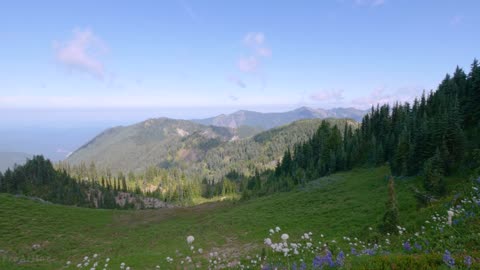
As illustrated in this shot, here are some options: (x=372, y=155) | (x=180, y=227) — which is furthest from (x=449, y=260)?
(x=372, y=155)

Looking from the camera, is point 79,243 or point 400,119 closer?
point 79,243

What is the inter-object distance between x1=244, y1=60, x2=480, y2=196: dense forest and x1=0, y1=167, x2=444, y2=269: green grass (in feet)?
19.2

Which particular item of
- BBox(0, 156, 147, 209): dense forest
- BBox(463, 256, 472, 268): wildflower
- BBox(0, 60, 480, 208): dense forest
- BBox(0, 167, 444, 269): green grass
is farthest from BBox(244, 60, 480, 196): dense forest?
BBox(0, 156, 147, 209): dense forest

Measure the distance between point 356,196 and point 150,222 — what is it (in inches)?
1813

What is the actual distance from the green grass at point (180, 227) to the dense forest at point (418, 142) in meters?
5.84

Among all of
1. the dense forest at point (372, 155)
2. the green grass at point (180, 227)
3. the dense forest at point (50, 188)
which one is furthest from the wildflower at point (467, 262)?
the dense forest at point (50, 188)

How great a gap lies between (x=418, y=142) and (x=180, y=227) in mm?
47543

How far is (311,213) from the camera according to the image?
37062 mm

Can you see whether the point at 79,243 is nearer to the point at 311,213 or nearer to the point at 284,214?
the point at 284,214

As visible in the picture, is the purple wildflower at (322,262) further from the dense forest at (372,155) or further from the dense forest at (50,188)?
the dense forest at (50,188)

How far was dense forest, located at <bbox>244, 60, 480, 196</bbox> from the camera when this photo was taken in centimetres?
3806

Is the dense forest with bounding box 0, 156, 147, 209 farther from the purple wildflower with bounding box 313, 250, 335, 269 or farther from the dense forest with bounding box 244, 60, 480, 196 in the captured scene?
the purple wildflower with bounding box 313, 250, 335, 269

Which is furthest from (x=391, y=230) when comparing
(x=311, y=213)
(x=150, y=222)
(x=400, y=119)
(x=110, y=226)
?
(x=400, y=119)

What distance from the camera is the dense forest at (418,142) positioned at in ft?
Answer: 125
